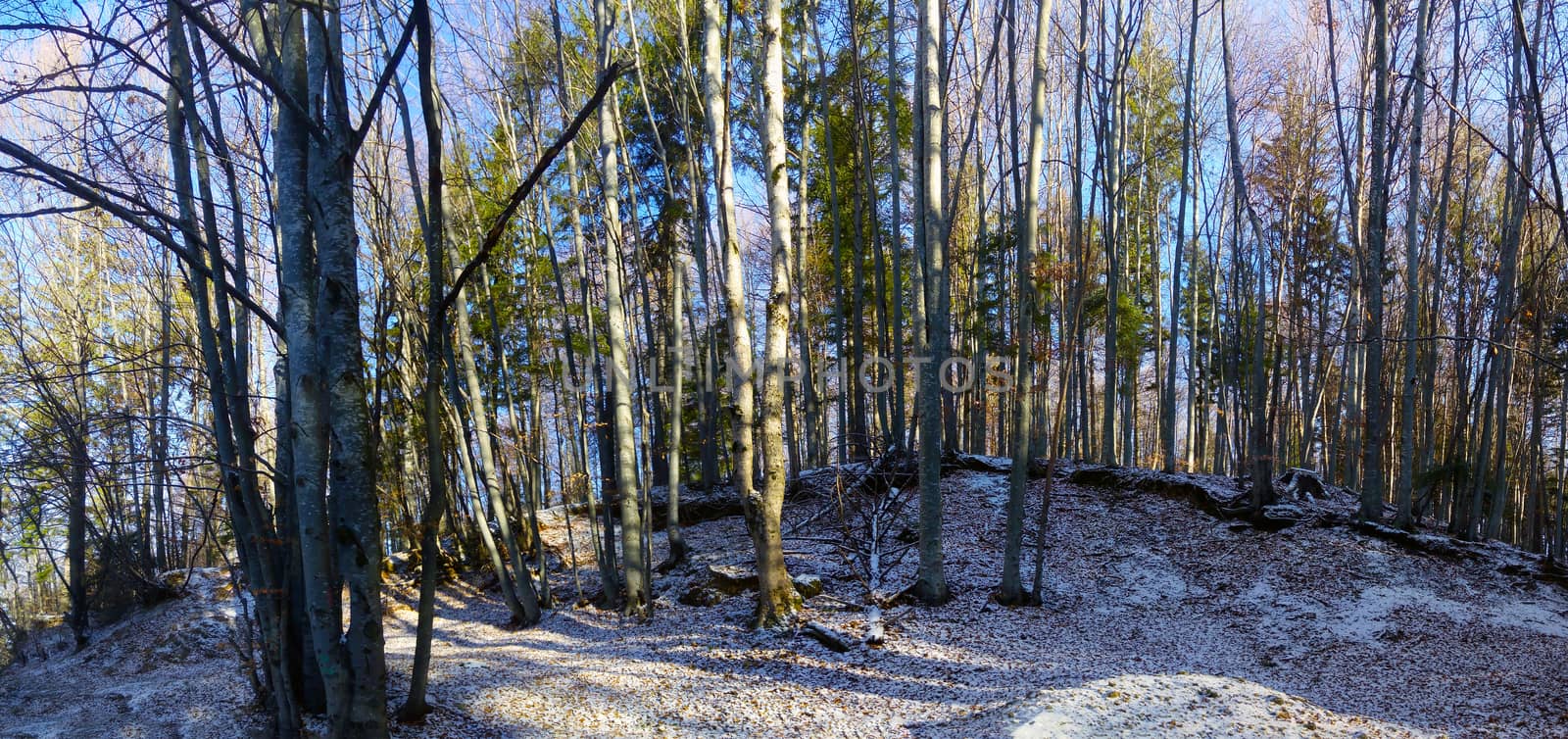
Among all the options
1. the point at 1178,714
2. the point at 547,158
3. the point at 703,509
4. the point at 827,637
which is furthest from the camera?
the point at 703,509

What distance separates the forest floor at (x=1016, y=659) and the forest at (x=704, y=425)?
59 millimetres

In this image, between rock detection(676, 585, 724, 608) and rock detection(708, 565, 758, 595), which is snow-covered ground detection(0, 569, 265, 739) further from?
rock detection(708, 565, 758, 595)

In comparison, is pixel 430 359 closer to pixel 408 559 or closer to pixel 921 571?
pixel 921 571

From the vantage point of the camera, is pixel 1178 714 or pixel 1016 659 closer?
pixel 1178 714

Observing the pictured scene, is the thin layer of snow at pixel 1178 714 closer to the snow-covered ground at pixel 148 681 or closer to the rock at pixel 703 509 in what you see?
the snow-covered ground at pixel 148 681

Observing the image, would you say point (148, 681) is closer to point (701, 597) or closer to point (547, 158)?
point (701, 597)

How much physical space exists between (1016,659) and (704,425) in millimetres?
9124

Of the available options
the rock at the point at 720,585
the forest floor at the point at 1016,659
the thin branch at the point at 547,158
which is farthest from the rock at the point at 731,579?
the thin branch at the point at 547,158

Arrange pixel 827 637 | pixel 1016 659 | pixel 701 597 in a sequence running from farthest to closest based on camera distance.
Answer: pixel 701 597
pixel 827 637
pixel 1016 659

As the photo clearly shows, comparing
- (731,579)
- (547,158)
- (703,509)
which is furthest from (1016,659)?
(703,509)

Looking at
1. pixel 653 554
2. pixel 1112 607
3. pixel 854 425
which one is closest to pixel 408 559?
pixel 653 554

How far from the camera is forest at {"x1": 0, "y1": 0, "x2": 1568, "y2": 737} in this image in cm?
345

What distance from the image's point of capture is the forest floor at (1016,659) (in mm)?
4617

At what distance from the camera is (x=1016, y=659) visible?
5.85 meters
